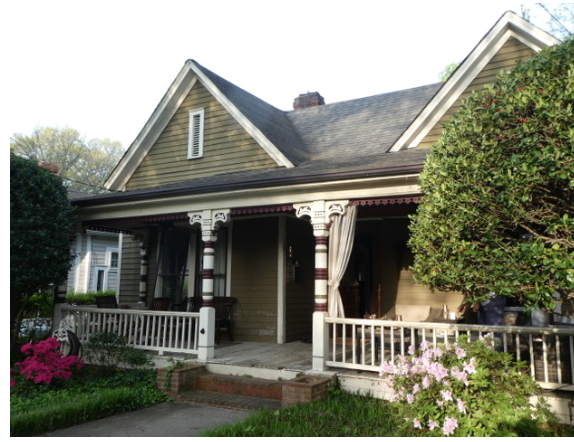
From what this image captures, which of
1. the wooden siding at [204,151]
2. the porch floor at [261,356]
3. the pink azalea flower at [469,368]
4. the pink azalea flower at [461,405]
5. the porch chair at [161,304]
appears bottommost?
the porch floor at [261,356]

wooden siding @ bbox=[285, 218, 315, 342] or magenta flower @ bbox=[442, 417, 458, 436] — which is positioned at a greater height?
wooden siding @ bbox=[285, 218, 315, 342]

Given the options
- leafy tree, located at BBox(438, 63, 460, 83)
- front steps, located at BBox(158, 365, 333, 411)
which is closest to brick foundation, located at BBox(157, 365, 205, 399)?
front steps, located at BBox(158, 365, 333, 411)

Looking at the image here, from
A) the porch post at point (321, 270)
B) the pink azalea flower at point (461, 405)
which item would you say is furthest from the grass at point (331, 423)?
the porch post at point (321, 270)

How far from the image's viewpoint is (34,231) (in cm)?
809

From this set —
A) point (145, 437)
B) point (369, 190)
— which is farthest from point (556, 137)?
point (145, 437)

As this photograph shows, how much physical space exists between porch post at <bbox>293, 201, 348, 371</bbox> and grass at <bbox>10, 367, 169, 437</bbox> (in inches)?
97.8

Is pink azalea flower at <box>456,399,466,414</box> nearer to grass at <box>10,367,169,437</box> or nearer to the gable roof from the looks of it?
grass at <box>10,367,169,437</box>

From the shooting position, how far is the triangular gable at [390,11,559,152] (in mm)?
8359

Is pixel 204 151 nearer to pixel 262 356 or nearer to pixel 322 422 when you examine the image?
pixel 262 356

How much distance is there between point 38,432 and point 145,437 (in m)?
1.38

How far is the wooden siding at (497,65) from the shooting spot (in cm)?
847

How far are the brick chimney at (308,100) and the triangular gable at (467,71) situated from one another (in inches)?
271

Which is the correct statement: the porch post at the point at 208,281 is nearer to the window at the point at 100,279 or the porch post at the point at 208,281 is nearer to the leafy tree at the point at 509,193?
the leafy tree at the point at 509,193

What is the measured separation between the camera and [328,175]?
22.9ft
